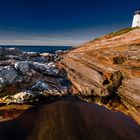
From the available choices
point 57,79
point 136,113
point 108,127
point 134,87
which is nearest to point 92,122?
point 108,127

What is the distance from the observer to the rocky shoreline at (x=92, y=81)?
27.8 metres

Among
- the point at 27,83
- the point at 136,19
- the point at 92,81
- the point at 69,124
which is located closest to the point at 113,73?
the point at 92,81

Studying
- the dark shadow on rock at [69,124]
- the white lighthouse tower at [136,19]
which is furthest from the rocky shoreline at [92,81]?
the white lighthouse tower at [136,19]

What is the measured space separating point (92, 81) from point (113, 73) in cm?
350

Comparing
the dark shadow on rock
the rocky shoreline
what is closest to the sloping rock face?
the rocky shoreline

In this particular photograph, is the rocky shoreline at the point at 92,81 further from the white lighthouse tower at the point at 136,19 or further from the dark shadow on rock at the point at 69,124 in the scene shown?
the white lighthouse tower at the point at 136,19

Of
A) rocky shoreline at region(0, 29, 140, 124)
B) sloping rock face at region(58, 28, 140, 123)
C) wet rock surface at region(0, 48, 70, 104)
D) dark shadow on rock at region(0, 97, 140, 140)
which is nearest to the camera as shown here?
dark shadow on rock at region(0, 97, 140, 140)

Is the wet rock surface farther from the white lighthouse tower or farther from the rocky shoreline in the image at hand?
the white lighthouse tower

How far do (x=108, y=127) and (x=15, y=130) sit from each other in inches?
362

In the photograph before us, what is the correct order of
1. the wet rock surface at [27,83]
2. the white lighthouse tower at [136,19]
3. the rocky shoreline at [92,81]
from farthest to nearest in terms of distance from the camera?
the white lighthouse tower at [136,19] → the wet rock surface at [27,83] → the rocky shoreline at [92,81]

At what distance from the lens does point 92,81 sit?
32.2m

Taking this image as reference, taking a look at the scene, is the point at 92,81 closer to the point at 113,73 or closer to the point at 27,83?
the point at 113,73

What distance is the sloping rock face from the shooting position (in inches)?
1101

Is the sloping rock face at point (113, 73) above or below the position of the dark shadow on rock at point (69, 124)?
above
